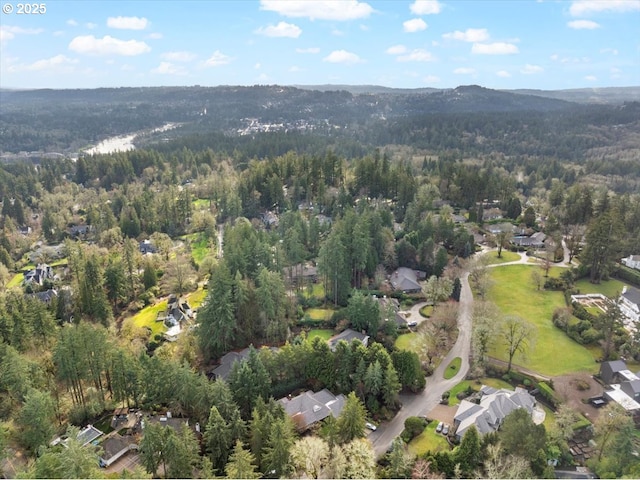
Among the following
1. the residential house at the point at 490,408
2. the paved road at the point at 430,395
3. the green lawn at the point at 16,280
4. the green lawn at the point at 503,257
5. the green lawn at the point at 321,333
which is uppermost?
the green lawn at the point at 503,257

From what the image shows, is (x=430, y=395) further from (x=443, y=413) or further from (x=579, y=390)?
(x=579, y=390)

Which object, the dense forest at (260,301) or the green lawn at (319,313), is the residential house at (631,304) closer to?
the dense forest at (260,301)

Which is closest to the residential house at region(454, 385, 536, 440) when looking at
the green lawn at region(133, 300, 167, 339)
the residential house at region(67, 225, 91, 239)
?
the green lawn at region(133, 300, 167, 339)

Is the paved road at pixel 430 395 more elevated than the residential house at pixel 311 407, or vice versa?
the residential house at pixel 311 407

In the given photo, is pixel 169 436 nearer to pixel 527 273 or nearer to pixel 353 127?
pixel 527 273

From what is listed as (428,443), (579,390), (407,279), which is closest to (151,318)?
(407,279)

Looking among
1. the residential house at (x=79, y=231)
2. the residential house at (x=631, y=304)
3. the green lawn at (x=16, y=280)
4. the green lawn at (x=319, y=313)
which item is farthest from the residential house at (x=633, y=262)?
the residential house at (x=79, y=231)

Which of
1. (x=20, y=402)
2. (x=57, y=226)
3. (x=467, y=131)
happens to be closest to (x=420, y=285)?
(x=20, y=402)
